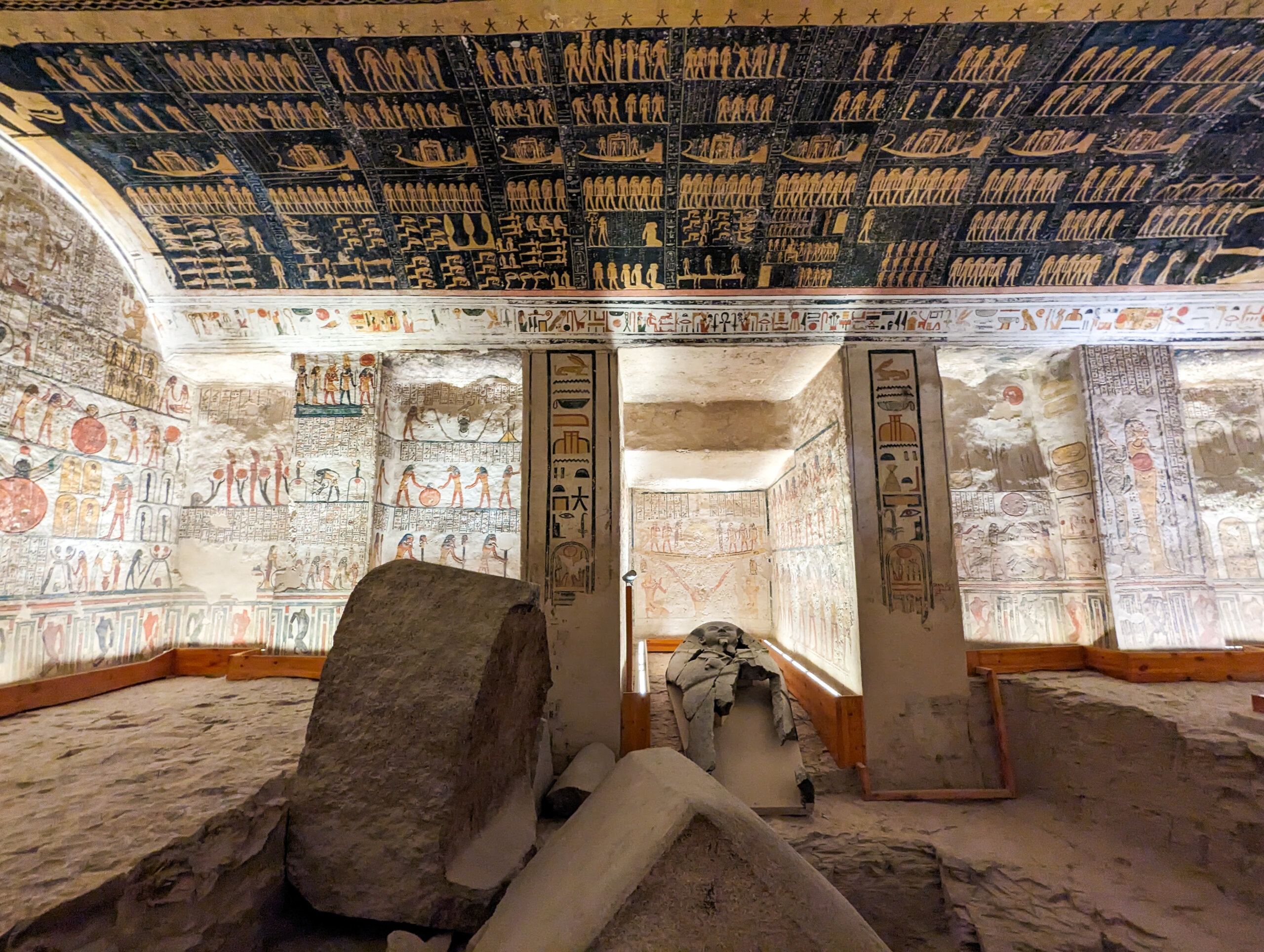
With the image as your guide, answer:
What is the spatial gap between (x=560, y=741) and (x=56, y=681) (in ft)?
11.8

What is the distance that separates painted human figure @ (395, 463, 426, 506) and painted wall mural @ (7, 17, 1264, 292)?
1.73 metres

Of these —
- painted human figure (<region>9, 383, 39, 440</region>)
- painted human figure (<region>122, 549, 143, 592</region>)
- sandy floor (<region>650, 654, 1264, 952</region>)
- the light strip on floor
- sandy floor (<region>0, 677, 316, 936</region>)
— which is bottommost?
sandy floor (<region>650, 654, 1264, 952</region>)

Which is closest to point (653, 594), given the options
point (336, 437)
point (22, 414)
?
point (336, 437)

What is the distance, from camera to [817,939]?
4.79ft

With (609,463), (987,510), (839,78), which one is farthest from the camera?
(987,510)

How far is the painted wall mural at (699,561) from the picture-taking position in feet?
25.2

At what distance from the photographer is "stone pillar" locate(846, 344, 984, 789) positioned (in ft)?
15.0

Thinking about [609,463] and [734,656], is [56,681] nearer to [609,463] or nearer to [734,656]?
[609,463]

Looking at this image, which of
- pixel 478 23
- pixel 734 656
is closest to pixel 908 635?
pixel 734 656

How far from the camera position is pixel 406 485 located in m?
5.46

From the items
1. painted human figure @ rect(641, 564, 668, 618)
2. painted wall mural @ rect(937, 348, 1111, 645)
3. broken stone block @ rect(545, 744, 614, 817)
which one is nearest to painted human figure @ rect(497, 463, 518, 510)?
broken stone block @ rect(545, 744, 614, 817)

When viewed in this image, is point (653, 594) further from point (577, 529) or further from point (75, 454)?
point (75, 454)

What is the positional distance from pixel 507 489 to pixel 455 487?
1.63 ft

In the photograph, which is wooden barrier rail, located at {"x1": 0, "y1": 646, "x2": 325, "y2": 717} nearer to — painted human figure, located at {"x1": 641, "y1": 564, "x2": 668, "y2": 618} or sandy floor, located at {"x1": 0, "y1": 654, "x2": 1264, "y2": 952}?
sandy floor, located at {"x1": 0, "y1": 654, "x2": 1264, "y2": 952}
